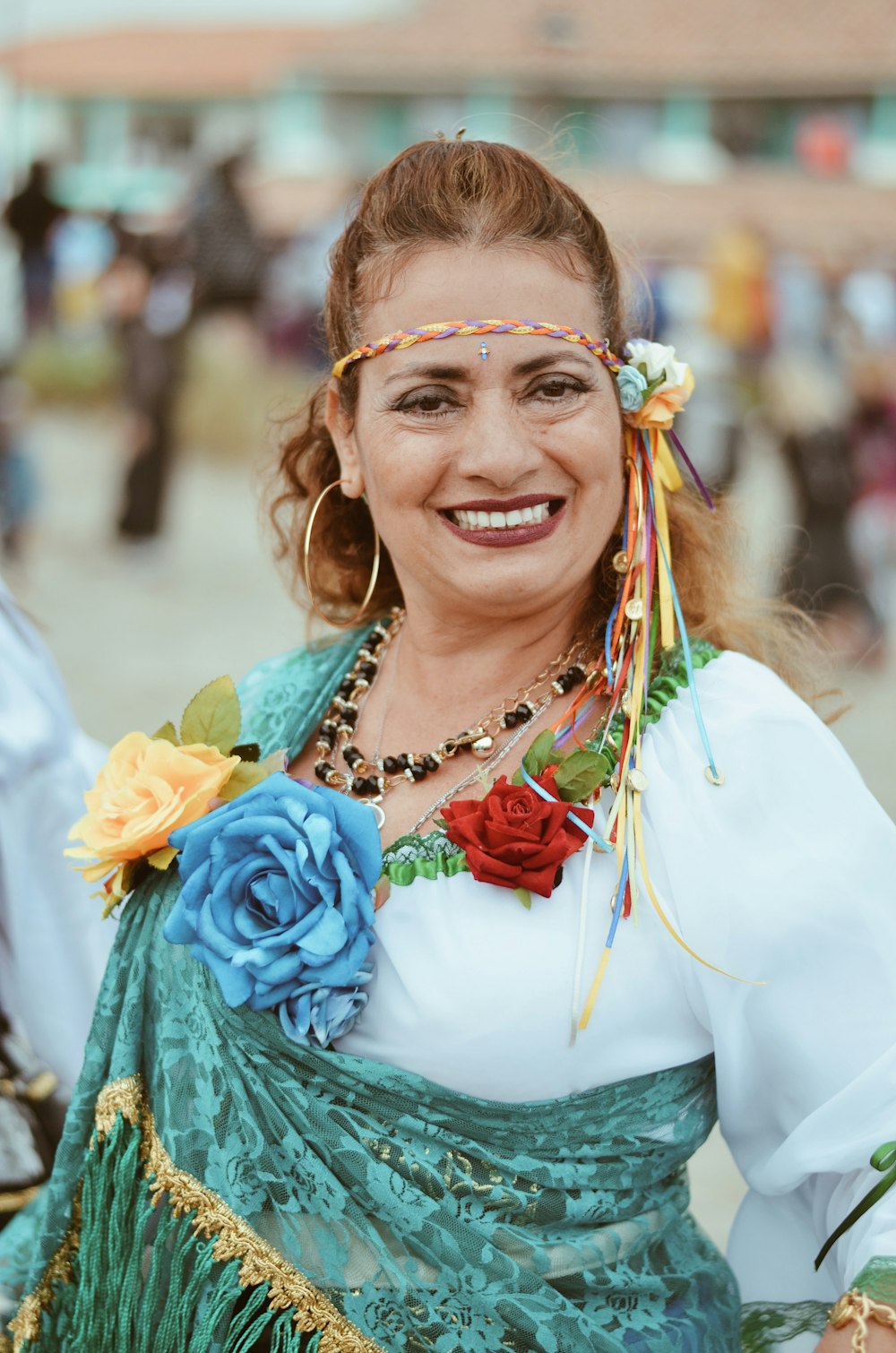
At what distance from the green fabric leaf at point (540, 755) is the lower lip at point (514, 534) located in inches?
9.8

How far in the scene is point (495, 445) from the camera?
174cm

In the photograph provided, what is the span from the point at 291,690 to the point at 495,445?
1.91ft

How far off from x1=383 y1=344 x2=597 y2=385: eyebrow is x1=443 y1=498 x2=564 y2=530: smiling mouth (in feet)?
0.52

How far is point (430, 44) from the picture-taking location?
31375mm

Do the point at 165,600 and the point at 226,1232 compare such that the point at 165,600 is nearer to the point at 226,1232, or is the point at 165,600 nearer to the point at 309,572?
the point at 309,572

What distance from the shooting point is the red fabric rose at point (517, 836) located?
5.28 ft

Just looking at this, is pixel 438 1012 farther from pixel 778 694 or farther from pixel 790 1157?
pixel 778 694

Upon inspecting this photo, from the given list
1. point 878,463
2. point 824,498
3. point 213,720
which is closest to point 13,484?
point 824,498

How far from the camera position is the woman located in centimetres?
160

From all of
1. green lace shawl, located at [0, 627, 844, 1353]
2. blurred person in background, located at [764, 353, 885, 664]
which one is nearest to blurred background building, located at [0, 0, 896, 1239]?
blurred person in background, located at [764, 353, 885, 664]

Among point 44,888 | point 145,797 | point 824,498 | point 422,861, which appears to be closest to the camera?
point 422,861

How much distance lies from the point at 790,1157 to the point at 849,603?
720 centimetres

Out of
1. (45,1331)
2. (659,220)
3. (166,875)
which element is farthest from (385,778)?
(659,220)

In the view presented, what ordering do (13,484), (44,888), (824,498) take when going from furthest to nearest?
(13,484)
(824,498)
(44,888)
